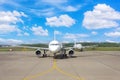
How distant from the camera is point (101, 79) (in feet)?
44.9

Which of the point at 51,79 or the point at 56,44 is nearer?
the point at 51,79

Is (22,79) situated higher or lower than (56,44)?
lower

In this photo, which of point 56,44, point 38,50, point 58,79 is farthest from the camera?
point 38,50

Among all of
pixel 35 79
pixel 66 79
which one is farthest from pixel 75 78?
pixel 35 79

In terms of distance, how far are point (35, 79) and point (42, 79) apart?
17.5 inches

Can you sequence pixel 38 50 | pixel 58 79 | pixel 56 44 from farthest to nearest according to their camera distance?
pixel 38 50
pixel 56 44
pixel 58 79

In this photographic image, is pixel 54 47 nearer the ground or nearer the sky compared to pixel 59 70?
nearer the sky

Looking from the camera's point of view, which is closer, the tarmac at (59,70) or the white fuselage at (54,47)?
the tarmac at (59,70)

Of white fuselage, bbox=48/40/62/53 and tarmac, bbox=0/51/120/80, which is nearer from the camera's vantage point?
tarmac, bbox=0/51/120/80

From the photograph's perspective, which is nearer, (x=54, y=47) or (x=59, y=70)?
(x=59, y=70)

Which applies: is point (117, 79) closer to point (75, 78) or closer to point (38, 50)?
point (75, 78)

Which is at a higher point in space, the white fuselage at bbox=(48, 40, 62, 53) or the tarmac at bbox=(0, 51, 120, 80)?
the white fuselage at bbox=(48, 40, 62, 53)

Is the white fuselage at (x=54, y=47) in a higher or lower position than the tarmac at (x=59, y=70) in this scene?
higher

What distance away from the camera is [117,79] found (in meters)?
13.7
